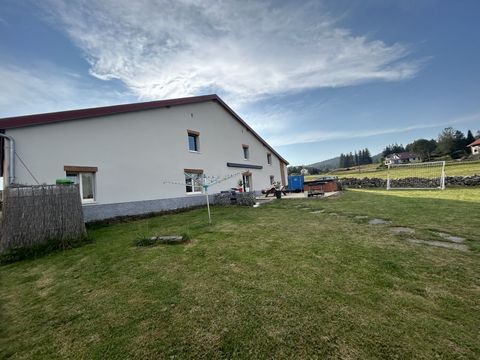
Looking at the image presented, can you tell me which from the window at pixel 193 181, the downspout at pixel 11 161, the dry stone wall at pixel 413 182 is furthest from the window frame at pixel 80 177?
the dry stone wall at pixel 413 182

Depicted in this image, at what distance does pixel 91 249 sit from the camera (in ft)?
19.4

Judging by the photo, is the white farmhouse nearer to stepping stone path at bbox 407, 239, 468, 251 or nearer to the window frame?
the window frame

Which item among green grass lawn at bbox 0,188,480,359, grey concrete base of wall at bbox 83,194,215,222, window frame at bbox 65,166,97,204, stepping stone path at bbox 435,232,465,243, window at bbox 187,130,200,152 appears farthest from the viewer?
window at bbox 187,130,200,152

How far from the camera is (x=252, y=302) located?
9.31ft

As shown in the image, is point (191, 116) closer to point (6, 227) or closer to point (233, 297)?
point (6, 227)

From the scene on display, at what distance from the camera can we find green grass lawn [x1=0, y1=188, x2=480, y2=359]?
2105 millimetres

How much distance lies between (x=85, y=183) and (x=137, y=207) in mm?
2534

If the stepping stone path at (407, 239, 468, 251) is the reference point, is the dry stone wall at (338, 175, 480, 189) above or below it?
above

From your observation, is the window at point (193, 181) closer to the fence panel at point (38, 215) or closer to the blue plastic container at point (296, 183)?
the fence panel at point (38, 215)

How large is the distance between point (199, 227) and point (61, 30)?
10.1 metres

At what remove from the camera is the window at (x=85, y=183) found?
939 cm

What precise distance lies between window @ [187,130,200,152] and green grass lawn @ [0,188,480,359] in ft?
33.4

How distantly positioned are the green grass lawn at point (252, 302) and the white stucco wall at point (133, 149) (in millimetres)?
5089

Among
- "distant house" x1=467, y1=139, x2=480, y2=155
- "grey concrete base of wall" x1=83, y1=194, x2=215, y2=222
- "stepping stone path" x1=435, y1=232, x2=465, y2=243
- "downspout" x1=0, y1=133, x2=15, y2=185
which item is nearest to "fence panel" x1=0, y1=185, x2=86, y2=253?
"downspout" x1=0, y1=133, x2=15, y2=185
